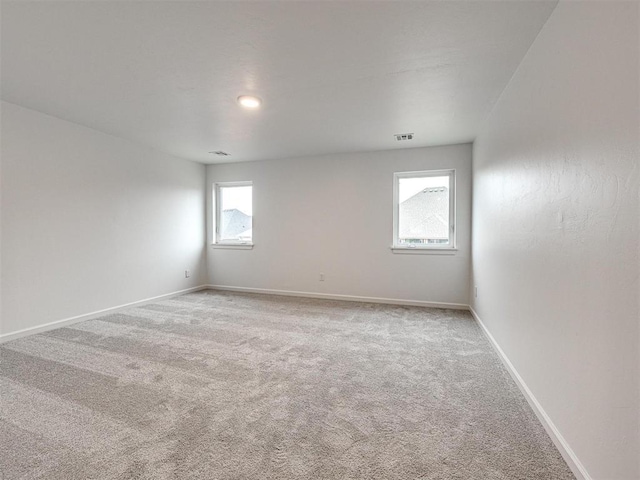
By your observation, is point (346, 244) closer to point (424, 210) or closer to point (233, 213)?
point (424, 210)

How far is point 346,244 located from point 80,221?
11.7ft

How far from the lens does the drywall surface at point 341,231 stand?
4242mm

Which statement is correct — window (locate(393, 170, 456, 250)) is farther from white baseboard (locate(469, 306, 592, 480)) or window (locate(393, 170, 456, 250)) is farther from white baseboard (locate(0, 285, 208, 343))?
white baseboard (locate(0, 285, 208, 343))

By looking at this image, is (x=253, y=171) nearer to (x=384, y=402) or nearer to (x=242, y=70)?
(x=242, y=70)

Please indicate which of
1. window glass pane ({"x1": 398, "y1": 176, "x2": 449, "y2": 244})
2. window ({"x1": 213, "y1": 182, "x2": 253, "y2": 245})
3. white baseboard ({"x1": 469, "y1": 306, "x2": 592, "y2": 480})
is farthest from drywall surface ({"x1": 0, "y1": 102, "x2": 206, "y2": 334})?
white baseboard ({"x1": 469, "y1": 306, "x2": 592, "y2": 480})

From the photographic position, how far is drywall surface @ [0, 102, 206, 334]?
2971 millimetres

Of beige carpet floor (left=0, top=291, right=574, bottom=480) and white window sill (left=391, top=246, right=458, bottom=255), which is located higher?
white window sill (left=391, top=246, right=458, bottom=255)

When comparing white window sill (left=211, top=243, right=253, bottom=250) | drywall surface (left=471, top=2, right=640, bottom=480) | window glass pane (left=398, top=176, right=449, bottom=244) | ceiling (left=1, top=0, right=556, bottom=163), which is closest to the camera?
drywall surface (left=471, top=2, right=640, bottom=480)

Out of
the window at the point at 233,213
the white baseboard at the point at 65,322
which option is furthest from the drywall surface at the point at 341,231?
the white baseboard at the point at 65,322

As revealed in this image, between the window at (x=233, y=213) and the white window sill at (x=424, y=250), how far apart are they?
263 centimetres

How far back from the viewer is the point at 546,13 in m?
1.65

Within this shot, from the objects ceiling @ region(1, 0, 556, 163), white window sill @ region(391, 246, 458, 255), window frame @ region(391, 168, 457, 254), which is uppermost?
ceiling @ region(1, 0, 556, 163)

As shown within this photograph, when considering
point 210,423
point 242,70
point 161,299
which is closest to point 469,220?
point 242,70

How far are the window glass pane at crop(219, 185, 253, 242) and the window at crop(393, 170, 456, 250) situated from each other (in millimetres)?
2644
